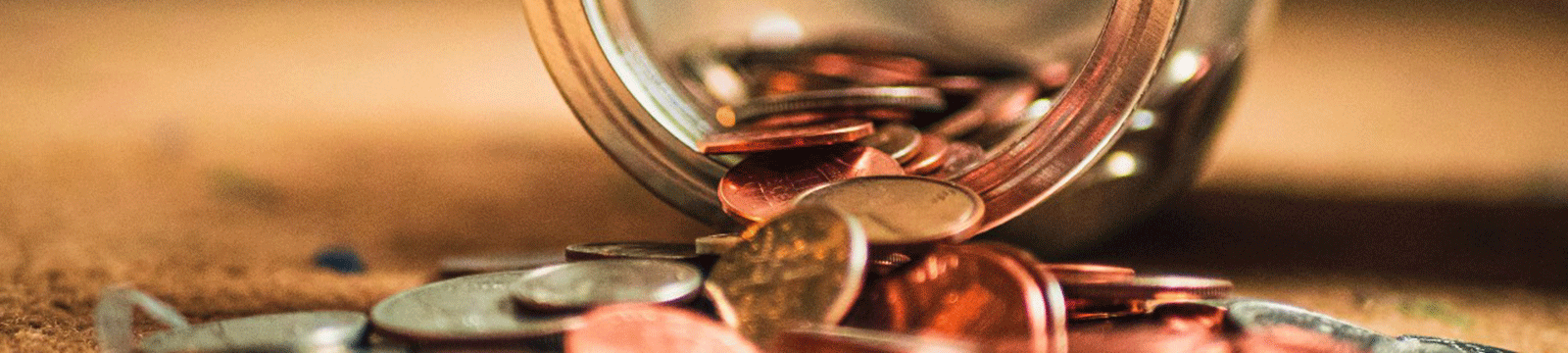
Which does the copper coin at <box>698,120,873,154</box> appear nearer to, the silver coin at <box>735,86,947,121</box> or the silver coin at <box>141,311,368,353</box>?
the silver coin at <box>735,86,947,121</box>

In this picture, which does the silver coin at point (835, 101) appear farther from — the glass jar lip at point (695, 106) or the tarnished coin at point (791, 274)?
the tarnished coin at point (791, 274)

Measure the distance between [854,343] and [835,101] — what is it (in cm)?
40

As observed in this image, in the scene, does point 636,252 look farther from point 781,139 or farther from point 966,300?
point 966,300

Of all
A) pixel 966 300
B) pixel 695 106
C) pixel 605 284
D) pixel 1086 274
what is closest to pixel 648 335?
pixel 605 284

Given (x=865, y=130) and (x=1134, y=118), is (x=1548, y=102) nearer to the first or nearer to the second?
(x=1134, y=118)

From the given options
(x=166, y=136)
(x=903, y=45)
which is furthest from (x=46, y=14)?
(x=903, y=45)

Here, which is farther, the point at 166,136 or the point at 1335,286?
the point at 166,136

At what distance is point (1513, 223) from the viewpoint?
1.44 m

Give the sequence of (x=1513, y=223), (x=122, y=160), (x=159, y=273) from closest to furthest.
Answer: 1. (x=159, y=273)
2. (x=1513, y=223)
3. (x=122, y=160)

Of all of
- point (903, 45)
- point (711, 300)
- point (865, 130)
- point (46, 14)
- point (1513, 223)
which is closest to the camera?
point (711, 300)

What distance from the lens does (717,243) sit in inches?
32.8

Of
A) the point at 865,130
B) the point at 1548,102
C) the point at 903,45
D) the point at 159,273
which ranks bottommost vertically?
the point at 159,273

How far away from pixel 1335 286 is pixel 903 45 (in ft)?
2.18

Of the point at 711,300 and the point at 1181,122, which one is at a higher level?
the point at 1181,122
